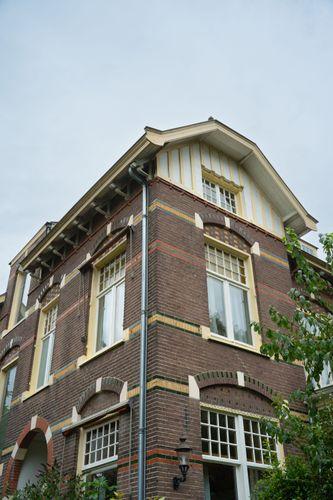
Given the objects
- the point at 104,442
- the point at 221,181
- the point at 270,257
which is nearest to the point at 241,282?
the point at 270,257

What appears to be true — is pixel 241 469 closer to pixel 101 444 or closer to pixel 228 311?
pixel 101 444

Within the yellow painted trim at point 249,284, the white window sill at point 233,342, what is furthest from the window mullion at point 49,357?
the yellow painted trim at point 249,284

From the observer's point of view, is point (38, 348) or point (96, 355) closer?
point (96, 355)

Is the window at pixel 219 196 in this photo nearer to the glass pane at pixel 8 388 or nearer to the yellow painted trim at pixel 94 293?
the yellow painted trim at pixel 94 293

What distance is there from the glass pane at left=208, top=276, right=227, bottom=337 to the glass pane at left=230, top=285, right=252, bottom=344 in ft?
1.20

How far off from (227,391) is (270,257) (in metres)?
4.52

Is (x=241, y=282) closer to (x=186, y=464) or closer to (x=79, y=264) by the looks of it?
(x=79, y=264)

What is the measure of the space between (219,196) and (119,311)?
4.25 m

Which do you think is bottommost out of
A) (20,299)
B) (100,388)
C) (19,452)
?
(19,452)

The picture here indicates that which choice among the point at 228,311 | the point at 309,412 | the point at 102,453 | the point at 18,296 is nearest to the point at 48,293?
the point at 18,296

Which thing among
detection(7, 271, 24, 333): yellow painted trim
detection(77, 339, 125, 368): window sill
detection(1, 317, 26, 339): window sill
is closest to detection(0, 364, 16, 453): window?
detection(1, 317, 26, 339): window sill

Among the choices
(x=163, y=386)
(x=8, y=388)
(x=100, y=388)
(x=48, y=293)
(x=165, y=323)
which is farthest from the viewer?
(x=8, y=388)

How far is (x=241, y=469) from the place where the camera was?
10047 millimetres

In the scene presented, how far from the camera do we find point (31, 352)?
15.1 metres
